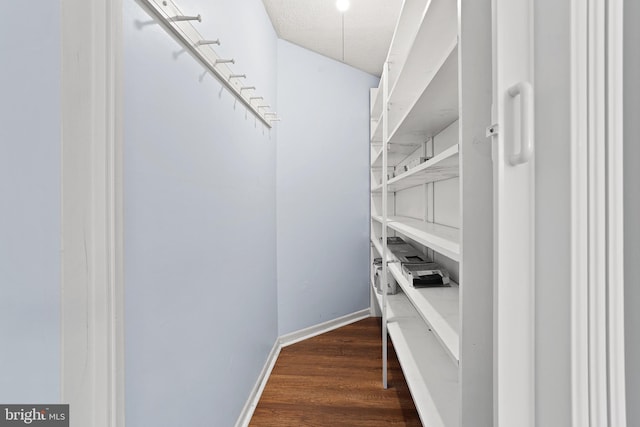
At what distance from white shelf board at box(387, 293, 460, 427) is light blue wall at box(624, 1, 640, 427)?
2.45ft

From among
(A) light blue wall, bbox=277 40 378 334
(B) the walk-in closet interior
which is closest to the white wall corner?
(B) the walk-in closet interior

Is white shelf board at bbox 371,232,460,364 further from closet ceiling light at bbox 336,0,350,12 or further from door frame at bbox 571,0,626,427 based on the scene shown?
closet ceiling light at bbox 336,0,350,12

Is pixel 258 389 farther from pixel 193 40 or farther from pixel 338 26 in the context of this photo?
pixel 338 26

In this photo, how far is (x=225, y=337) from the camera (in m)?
1.38

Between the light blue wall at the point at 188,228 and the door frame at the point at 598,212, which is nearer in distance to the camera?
the door frame at the point at 598,212

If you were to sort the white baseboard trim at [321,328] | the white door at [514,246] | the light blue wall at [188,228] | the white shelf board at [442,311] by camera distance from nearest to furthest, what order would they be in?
the white door at [514,246] < the light blue wall at [188,228] < the white shelf board at [442,311] < the white baseboard trim at [321,328]

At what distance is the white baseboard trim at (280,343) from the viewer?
5.47 feet

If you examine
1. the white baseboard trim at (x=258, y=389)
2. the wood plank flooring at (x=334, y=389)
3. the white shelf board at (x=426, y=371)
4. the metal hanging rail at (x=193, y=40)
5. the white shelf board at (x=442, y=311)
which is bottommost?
the wood plank flooring at (x=334, y=389)

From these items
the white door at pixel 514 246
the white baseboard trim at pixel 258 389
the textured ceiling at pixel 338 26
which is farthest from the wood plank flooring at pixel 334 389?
the textured ceiling at pixel 338 26

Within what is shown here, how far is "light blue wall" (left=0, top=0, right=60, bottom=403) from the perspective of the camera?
26.4 inches

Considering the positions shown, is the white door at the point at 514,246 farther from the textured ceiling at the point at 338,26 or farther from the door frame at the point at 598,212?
the textured ceiling at the point at 338,26

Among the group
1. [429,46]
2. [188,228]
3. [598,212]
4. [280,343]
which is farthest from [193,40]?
[280,343]

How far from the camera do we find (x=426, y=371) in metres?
1.42

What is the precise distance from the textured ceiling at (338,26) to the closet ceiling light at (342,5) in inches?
1.0
